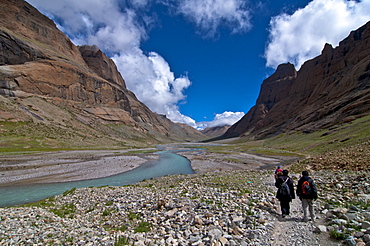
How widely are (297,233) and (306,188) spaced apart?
7.92 ft

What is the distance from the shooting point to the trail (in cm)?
620

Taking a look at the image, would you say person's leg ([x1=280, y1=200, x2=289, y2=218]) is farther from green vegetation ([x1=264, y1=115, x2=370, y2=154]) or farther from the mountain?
the mountain

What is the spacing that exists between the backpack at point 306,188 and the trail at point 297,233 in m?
1.10

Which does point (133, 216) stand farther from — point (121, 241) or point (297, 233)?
point (297, 233)

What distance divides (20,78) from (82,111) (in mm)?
45483

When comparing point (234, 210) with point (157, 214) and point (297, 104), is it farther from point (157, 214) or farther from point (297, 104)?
point (297, 104)

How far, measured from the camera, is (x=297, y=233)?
23.0 feet

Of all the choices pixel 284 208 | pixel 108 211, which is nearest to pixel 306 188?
pixel 284 208

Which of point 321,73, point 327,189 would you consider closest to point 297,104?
point 321,73

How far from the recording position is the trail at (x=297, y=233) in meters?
6.20

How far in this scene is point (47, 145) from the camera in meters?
76.7

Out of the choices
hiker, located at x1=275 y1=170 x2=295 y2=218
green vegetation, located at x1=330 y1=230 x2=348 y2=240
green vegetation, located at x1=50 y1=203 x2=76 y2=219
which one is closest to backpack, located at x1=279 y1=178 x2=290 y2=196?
hiker, located at x1=275 y1=170 x2=295 y2=218

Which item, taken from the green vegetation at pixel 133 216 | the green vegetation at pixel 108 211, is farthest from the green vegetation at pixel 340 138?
the green vegetation at pixel 108 211

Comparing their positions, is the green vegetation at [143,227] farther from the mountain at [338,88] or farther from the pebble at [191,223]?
the mountain at [338,88]
